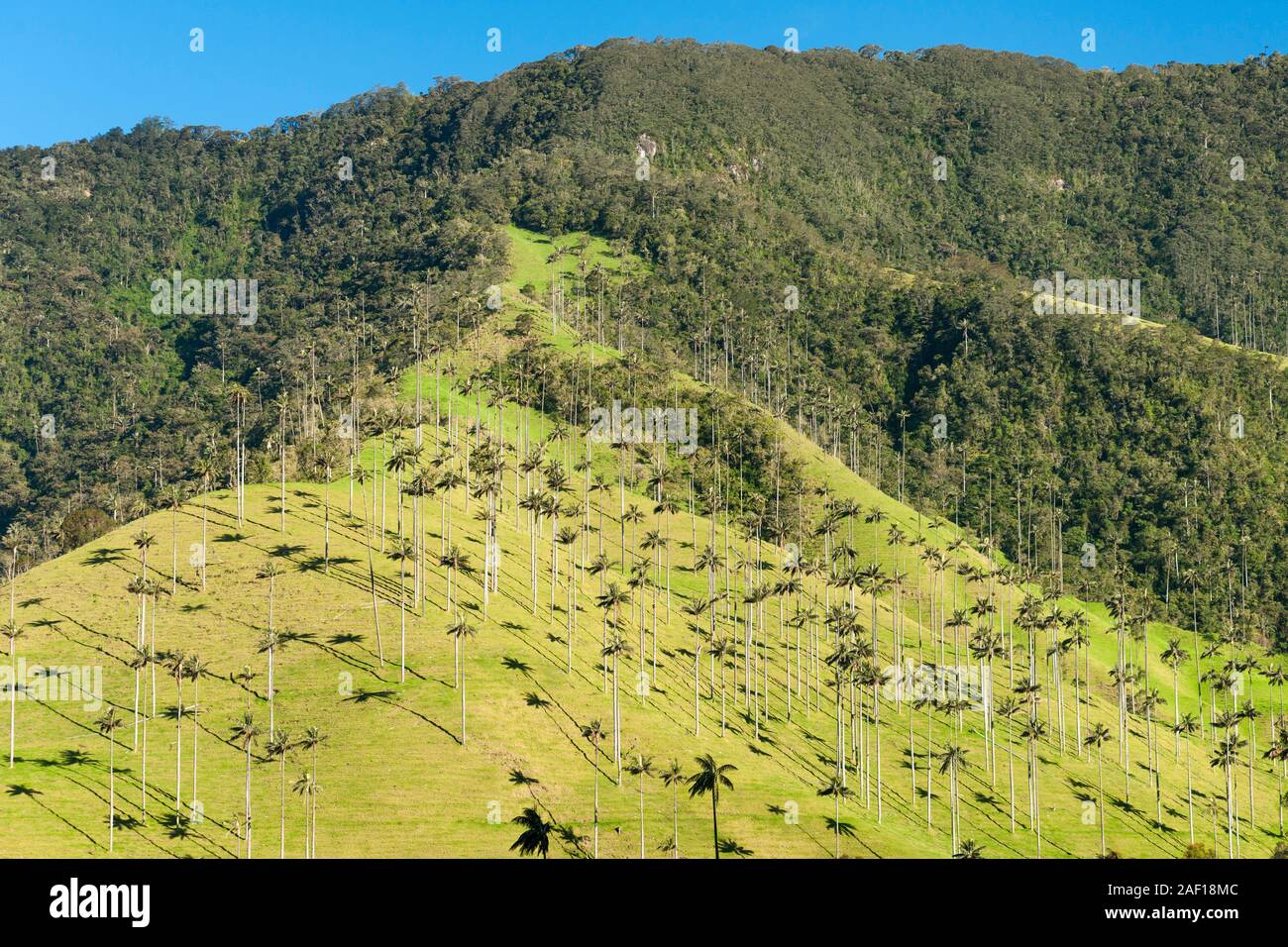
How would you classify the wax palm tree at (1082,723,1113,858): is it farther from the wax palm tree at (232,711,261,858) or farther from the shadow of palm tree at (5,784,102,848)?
the shadow of palm tree at (5,784,102,848)

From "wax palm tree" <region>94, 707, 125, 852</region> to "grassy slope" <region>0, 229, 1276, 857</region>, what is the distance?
701 millimetres

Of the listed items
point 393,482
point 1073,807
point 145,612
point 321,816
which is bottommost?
point 1073,807

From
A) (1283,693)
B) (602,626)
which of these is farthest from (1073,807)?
(1283,693)

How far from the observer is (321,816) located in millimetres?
111562

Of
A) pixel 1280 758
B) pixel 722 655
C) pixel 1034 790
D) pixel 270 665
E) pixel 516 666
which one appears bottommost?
pixel 1280 758

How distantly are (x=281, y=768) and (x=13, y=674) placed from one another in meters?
36.2

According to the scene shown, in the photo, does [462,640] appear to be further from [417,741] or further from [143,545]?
[143,545]

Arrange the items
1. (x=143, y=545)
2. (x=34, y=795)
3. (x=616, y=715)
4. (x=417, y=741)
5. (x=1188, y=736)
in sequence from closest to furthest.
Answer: (x=34, y=795) → (x=417, y=741) → (x=616, y=715) → (x=143, y=545) → (x=1188, y=736)

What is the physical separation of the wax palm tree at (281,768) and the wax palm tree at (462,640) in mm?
16003

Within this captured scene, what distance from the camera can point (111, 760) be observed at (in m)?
119

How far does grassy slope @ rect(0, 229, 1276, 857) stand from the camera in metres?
113

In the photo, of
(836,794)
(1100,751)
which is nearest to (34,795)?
(836,794)

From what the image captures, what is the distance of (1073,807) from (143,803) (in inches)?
3688
